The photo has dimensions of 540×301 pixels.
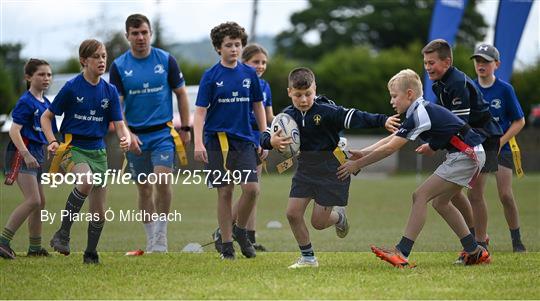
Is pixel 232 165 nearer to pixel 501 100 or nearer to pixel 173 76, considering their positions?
pixel 173 76

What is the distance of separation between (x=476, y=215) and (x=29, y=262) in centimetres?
408

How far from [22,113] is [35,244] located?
1.25 metres

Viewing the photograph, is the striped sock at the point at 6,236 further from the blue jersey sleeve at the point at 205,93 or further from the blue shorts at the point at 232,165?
the blue jersey sleeve at the point at 205,93

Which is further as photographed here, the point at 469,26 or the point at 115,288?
the point at 469,26

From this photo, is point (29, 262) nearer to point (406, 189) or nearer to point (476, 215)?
point (476, 215)

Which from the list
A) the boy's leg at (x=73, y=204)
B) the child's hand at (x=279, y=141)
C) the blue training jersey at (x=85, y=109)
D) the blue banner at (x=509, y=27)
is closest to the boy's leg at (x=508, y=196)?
the child's hand at (x=279, y=141)

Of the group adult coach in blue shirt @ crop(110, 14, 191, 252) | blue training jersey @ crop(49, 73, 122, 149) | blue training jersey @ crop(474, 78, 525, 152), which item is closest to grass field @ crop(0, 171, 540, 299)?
adult coach in blue shirt @ crop(110, 14, 191, 252)

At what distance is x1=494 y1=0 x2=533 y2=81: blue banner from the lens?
1691cm

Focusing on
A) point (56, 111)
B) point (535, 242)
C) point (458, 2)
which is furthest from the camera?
point (458, 2)

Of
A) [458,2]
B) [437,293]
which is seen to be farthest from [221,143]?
[458,2]

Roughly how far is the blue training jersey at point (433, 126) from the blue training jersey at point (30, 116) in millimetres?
3354

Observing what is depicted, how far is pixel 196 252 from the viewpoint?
31.5 feet

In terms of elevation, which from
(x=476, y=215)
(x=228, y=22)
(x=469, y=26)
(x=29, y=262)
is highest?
(x=228, y=22)

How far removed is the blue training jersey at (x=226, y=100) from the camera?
29.7ft
